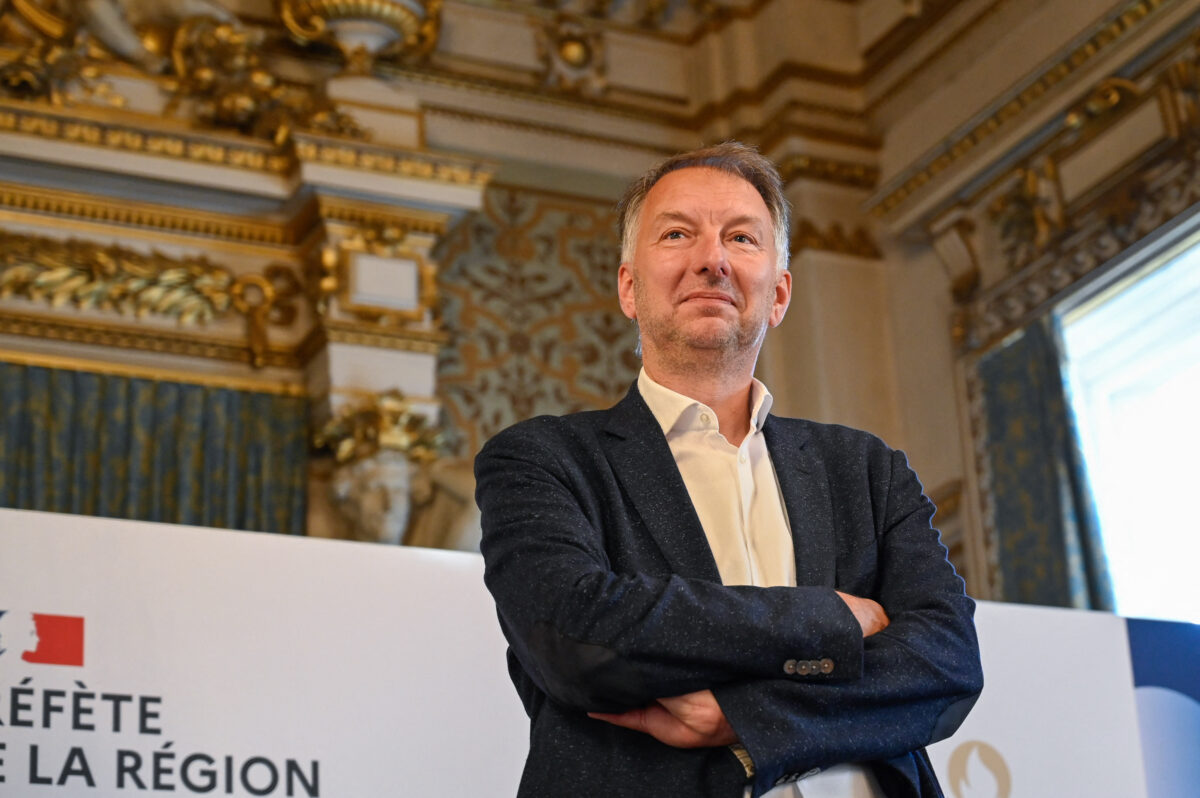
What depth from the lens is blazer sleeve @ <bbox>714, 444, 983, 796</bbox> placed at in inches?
59.3

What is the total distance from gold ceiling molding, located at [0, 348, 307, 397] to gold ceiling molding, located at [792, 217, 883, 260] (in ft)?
6.61

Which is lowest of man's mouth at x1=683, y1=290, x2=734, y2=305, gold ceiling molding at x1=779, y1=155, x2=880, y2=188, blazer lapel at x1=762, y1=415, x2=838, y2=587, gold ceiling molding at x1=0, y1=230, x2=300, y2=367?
blazer lapel at x1=762, y1=415, x2=838, y2=587

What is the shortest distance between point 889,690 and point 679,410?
0.40 metres

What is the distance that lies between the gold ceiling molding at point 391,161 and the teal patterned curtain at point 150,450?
840 mm

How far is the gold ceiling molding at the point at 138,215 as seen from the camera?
5559 mm

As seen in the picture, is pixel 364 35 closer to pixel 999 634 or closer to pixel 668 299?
pixel 999 634

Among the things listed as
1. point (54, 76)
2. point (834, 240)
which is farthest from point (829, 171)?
point (54, 76)

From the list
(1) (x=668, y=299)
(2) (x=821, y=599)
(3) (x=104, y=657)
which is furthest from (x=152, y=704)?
(2) (x=821, y=599)

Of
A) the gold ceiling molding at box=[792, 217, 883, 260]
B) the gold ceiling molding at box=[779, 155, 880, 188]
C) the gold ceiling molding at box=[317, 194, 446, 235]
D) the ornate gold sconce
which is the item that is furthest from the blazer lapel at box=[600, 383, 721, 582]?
the gold ceiling molding at box=[779, 155, 880, 188]

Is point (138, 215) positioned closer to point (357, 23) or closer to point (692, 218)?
point (357, 23)

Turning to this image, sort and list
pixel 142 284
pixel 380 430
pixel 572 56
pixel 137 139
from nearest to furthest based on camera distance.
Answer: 1. pixel 380 430
2. pixel 137 139
3. pixel 142 284
4. pixel 572 56

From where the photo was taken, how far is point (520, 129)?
6.62 metres

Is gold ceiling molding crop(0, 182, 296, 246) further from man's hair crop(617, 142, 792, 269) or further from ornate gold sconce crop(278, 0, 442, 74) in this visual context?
man's hair crop(617, 142, 792, 269)

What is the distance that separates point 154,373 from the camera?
18.3 feet
